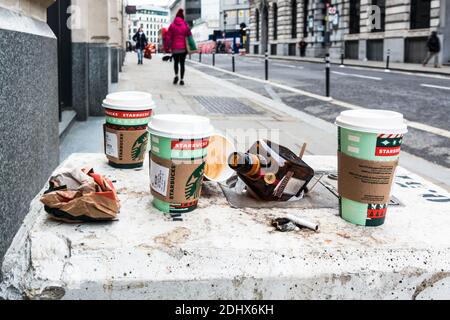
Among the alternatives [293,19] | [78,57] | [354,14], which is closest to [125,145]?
[78,57]

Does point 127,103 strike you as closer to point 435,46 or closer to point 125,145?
point 125,145

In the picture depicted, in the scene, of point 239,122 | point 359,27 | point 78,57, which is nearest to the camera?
point 78,57

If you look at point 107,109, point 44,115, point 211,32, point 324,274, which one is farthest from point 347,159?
point 211,32

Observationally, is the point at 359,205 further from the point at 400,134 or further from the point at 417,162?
the point at 417,162

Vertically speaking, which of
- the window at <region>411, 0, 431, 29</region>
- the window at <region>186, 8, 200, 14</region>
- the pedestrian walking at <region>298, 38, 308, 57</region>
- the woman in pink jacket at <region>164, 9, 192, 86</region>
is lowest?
the woman in pink jacket at <region>164, 9, 192, 86</region>

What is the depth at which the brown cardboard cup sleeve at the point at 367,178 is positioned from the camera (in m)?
1.76

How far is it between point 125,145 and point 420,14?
30.9 meters

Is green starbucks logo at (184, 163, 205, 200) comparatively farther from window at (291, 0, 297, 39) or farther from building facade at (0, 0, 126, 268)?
window at (291, 0, 297, 39)

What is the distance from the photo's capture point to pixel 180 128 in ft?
5.93

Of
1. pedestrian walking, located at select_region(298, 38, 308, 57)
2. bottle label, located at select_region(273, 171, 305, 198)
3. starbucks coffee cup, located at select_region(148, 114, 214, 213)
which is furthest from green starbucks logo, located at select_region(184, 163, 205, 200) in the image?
pedestrian walking, located at select_region(298, 38, 308, 57)

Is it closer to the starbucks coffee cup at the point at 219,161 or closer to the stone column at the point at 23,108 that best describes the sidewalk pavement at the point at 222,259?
the starbucks coffee cup at the point at 219,161

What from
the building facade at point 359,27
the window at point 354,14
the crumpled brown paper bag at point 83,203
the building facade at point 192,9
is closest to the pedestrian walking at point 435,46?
the building facade at point 359,27

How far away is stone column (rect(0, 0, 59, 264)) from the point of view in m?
2.28

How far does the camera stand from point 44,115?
3.15 meters
